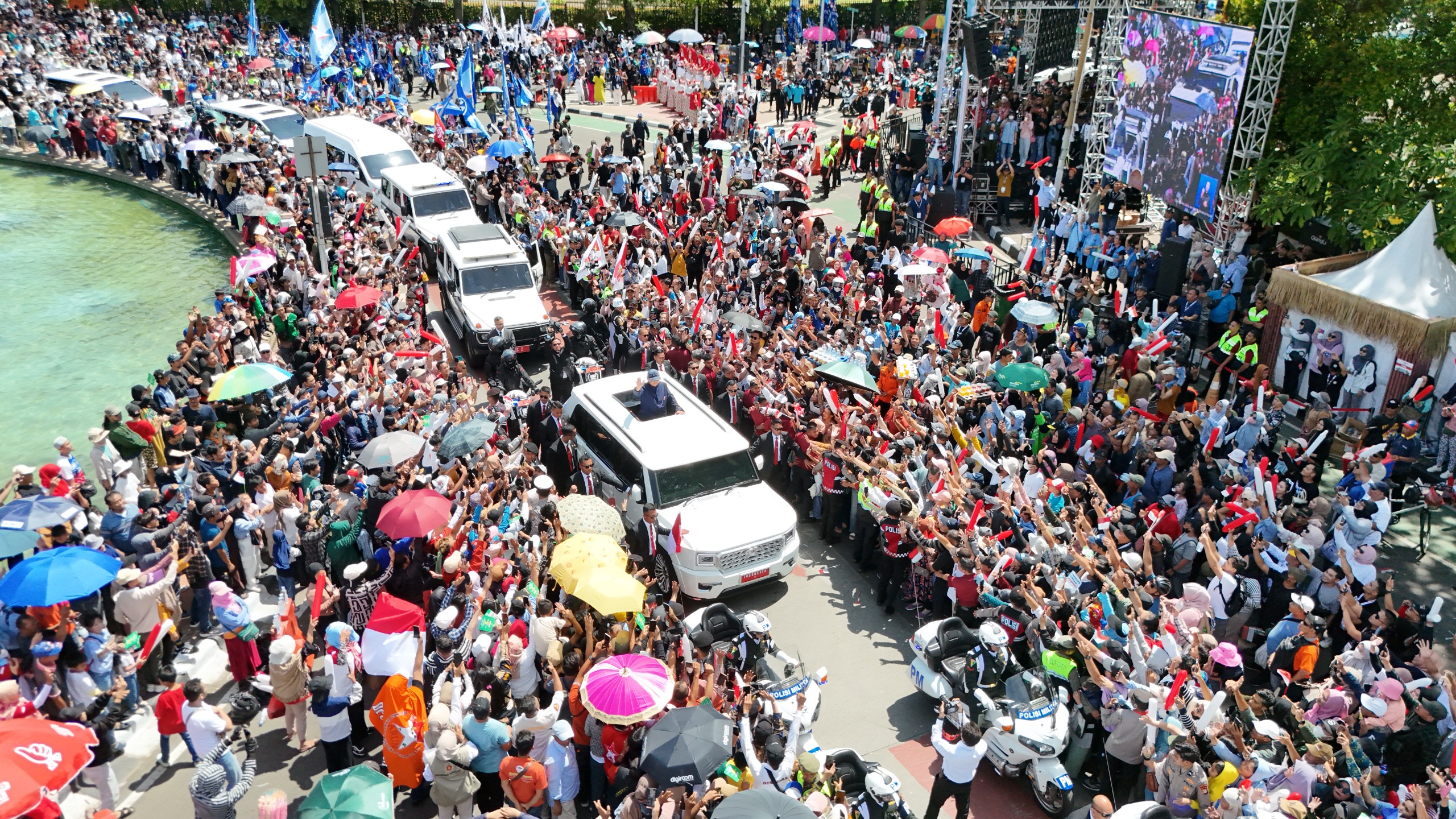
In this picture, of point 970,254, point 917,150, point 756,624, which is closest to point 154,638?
point 756,624

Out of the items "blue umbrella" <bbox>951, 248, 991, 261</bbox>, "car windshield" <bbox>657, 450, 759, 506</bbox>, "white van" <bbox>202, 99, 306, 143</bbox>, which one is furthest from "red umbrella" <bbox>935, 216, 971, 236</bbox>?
"white van" <bbox>202, 99, 306, 143</bbox>

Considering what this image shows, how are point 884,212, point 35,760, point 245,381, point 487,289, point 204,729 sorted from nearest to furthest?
point 35,760, point 204,729, point 245,381, point 487,289, point 884,212

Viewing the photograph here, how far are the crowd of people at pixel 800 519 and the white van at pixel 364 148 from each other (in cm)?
497

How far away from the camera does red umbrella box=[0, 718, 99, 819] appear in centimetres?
634

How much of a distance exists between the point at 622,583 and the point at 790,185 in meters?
16.3

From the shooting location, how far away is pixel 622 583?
29.3ft

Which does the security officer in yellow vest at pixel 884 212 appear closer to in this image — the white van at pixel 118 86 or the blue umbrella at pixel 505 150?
the blue umbrella at pixel 505 150

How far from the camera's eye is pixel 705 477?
11617 millimetres

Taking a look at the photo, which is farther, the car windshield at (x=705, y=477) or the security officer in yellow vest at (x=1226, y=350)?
the security officer in yellow vest at (x=1226, y=350)

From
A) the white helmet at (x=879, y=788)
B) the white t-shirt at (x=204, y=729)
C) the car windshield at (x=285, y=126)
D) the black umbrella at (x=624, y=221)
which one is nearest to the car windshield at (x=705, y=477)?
the white helmet at (x=879, y=788)

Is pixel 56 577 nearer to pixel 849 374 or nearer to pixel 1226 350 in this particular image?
pixel 849 374

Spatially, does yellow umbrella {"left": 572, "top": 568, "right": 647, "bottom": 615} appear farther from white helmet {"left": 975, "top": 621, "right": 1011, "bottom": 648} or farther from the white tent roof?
the white tent roof

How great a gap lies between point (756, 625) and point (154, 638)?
5.58 meters

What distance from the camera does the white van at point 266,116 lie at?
2917 centimetres
